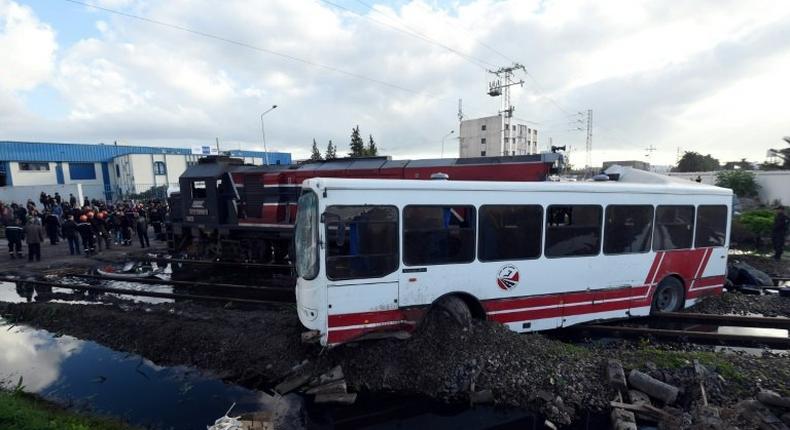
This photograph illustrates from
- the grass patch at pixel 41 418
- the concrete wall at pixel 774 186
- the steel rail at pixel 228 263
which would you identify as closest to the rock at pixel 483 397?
the grass patch at pixel 41 418

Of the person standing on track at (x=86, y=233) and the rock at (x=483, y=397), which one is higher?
the person standing on track at (x=86, y=233)

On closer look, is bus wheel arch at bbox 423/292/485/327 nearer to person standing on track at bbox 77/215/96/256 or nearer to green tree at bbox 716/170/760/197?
person standing on track at bbox 77/215/96/256

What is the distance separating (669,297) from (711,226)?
169 centimetres

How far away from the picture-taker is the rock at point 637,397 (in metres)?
4.78

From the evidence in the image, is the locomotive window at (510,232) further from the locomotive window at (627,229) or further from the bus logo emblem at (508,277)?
the locomotive window at (627,229)

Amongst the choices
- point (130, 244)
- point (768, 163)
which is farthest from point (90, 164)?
point (768, 163)

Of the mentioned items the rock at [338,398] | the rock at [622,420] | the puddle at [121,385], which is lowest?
the puddle at [121,385]

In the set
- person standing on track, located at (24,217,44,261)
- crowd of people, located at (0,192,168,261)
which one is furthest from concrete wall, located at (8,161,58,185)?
person standing on track, located at (24,217,44,261)

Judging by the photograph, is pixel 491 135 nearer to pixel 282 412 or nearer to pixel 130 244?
pixel 130 244

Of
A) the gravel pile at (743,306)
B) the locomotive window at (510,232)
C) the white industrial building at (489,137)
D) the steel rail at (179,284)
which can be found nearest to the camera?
the locomotive window at (510,232)

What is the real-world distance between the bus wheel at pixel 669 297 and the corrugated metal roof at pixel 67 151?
54.5 metres

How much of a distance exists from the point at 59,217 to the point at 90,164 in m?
35.2

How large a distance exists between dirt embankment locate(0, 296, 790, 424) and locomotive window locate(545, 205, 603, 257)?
1589mm

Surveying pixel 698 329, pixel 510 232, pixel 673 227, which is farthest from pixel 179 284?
pixel 698 329
